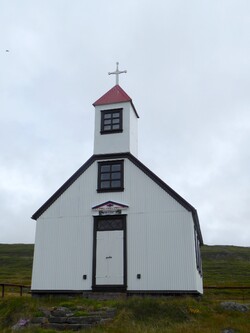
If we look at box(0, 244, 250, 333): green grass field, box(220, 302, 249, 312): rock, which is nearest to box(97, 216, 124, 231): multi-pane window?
box(0, 244, 250, 333): green grass field

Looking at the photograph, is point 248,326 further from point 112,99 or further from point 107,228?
point 112,99

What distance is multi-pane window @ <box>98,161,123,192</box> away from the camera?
71.8 feet

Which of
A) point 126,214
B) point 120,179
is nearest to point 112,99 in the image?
point 120,179

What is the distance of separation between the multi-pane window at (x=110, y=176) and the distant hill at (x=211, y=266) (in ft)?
92.5

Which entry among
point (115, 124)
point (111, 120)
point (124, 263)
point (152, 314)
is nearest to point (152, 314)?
point (152, 314)

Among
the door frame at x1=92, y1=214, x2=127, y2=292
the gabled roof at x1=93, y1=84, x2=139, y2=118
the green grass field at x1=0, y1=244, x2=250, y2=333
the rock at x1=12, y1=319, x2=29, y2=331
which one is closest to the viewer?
the green grass field at x1=0, y1=244, x2=250, y2=333

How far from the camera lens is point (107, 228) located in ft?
69.7

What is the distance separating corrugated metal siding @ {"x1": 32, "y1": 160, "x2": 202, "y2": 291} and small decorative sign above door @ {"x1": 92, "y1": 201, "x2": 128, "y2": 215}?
0.26m

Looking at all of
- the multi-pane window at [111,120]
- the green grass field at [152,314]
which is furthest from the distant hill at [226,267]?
the green grass field at [152,314]

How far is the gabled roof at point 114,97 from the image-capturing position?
77.7 feet

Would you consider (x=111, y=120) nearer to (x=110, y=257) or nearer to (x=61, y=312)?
(x=110, y=257)

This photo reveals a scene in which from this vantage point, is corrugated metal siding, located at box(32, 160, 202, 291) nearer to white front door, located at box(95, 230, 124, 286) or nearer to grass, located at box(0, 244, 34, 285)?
white front door, located at box(95, 230, 124, 286)

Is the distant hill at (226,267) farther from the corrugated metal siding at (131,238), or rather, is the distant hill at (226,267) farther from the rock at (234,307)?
the rock at (234,307)

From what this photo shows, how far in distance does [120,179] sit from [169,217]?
3.37m
